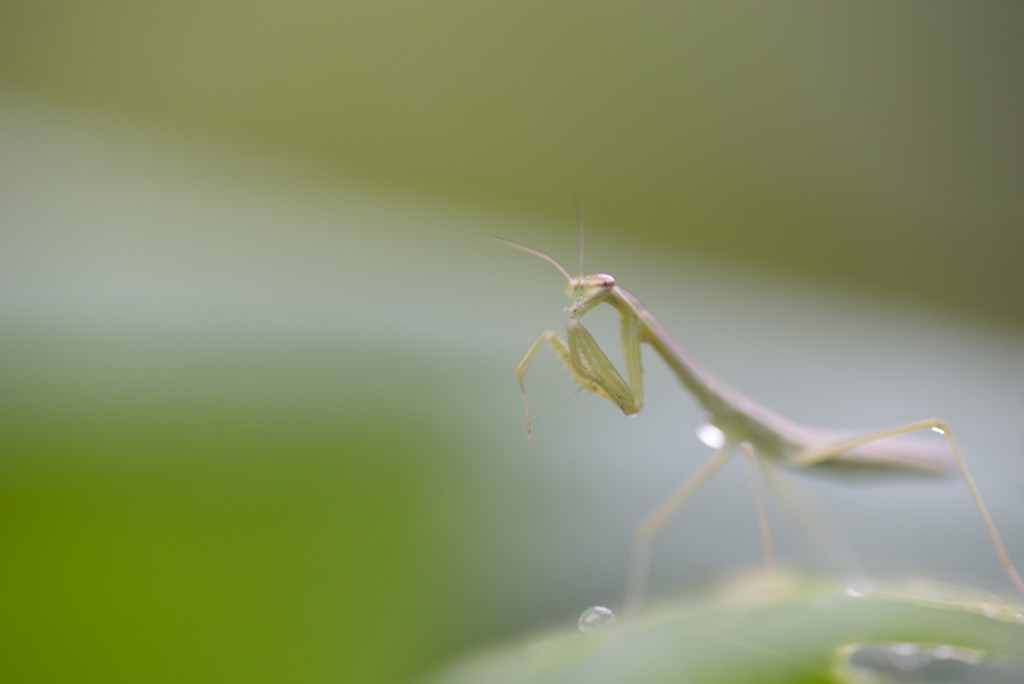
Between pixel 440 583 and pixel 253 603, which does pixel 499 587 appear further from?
pixel 253 603

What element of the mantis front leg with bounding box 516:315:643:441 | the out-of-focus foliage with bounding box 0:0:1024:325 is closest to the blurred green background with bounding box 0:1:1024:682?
the out-of-focus foliage with bounding box 0:0:1024:325

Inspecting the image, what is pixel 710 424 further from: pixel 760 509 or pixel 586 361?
pixel 586 361

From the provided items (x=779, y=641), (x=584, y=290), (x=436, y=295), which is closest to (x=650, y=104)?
(x=436, y=295)

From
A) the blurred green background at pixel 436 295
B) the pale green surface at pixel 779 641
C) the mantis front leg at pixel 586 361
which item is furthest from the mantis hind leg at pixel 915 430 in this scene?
the pale green surface at pixel 779 641

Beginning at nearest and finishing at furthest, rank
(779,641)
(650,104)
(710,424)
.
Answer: (779,641) → (710,424) → (650,104)

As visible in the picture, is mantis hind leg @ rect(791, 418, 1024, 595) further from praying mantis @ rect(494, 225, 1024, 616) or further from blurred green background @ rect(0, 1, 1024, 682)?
blurred green background @ rect(0, 1, 1024, 682)

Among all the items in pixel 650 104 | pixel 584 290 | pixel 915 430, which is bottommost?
pixel 915 430

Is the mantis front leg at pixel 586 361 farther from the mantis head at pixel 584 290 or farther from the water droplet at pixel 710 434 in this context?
the water droplet at pixel 710 434

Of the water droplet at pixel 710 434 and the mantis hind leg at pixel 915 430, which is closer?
the mantis hind leg at pixel 915 430
